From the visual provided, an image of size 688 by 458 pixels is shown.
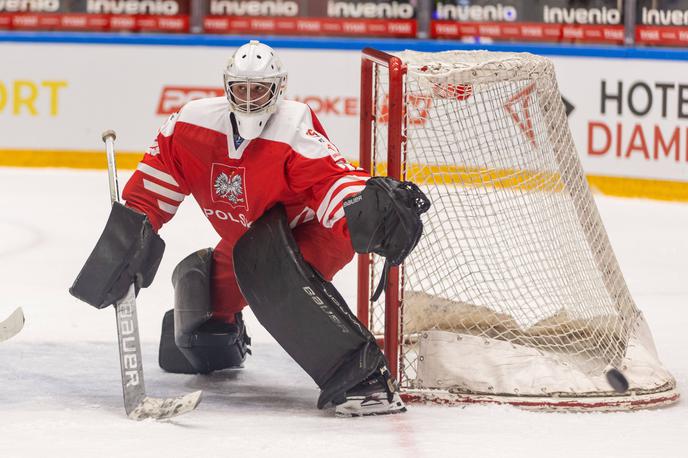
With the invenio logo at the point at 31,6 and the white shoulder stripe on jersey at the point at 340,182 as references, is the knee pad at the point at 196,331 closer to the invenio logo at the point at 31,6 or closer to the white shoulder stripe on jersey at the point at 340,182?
the white shoulder stripe on jersey at the point at 340,182

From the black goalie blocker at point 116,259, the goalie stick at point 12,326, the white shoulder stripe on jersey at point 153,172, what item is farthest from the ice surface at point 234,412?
the white shoulder stripe on jersey at point 153,172

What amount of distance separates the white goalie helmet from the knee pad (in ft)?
1.64

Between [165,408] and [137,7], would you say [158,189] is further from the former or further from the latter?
[137,7]

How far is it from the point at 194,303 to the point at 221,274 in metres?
0.12

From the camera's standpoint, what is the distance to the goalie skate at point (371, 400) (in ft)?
10.6

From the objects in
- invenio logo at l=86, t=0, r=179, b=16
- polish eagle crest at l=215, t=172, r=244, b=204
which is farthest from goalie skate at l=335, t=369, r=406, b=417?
invenio logo at l=86, t=0, r=179, b=16

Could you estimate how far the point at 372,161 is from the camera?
3.73 m

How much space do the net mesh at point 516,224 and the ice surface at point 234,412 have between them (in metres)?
0.32

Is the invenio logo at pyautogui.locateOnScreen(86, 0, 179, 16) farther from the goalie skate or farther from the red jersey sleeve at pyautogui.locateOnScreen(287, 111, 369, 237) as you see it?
the goalie skate

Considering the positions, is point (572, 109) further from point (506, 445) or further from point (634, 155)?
point (506, 445)

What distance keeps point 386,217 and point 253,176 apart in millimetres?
394

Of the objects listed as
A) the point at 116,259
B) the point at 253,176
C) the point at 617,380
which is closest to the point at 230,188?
the point at 253,176

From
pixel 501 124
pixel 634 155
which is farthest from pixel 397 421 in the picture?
pixel 634 155

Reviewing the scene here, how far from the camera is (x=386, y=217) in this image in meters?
3.09
